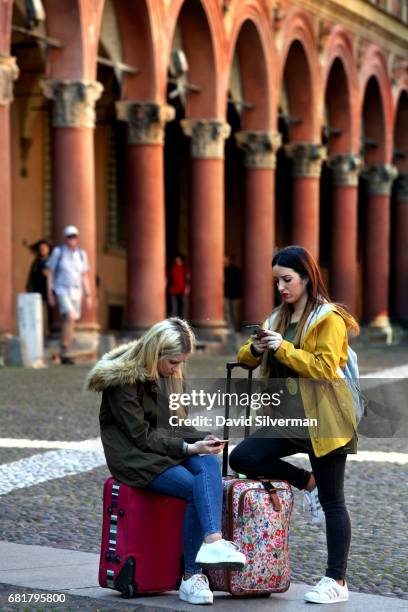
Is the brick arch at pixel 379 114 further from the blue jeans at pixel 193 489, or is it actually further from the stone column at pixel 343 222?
the blue jeans at pixel 193 489

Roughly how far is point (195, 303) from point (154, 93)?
3847mm

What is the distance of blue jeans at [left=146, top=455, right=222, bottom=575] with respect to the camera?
6.06 m

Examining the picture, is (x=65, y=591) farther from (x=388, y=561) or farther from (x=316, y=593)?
(x=388, y=561)

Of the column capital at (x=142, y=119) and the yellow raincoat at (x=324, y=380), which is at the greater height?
the column capital at (x=142, y=119)

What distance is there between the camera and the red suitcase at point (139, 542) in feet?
20.0

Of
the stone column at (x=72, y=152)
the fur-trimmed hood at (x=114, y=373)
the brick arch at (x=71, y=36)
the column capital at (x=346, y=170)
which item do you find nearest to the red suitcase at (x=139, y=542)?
the fur-trimmed hood at (x=114, y=373)

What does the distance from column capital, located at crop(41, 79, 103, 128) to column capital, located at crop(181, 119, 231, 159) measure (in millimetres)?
4911

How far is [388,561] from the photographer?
7168 mm

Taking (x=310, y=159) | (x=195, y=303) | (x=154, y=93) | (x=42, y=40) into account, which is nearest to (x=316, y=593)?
(x=42, y=40)

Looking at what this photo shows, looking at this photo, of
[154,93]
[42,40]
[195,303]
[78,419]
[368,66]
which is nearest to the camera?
[78,419]

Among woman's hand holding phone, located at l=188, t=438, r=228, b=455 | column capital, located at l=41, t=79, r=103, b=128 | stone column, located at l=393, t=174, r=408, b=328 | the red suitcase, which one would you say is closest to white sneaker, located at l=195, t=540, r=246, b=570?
the red suitcase

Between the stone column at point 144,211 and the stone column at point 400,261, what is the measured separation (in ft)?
49.3

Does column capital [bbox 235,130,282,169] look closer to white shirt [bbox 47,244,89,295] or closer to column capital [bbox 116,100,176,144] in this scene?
column capital [bbox 116,100,176,144]

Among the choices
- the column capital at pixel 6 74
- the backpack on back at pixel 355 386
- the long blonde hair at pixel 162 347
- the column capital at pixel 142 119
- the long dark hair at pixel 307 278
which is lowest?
the backpack on back at pixel 355 386
